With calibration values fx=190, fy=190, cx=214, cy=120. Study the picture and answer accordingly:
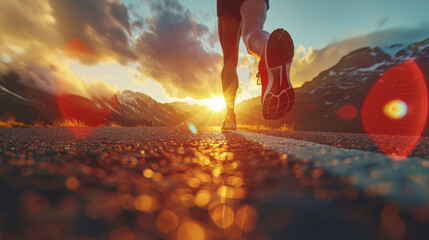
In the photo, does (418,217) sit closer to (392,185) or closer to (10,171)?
(392,185)

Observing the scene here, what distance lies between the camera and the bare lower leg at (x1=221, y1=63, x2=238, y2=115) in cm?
292

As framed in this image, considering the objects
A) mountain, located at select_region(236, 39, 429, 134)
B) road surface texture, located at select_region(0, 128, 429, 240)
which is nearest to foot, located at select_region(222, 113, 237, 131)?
road surface texture, located at select_region(0, 128, 429, 240)

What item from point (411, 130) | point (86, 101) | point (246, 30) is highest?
point (86, 101)

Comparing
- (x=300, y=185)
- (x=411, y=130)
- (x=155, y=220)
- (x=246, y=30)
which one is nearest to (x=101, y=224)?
(x=155, y=220)

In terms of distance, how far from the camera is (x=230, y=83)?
2.92m

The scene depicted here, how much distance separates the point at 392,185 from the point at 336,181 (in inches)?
2.6

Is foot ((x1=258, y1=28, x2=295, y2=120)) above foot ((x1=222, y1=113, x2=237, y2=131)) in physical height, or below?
above

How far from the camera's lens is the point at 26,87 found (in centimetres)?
7694

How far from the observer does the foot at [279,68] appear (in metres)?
1.95

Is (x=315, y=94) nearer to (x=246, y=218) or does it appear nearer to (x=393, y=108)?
(x=393, y=108)

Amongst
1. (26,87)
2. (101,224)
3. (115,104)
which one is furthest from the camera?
(115,104)

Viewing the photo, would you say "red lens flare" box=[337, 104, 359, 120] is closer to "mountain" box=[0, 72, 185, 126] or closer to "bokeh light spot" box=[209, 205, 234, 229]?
"mountain" box=[0, 72, 185, 126]

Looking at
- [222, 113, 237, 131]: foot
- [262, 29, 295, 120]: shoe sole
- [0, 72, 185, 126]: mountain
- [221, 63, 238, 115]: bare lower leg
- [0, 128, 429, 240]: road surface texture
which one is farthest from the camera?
[0, 72, 185, 126]: mountain

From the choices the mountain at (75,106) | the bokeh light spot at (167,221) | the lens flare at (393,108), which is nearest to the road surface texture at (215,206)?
the bokeh light spot at (167,221)
